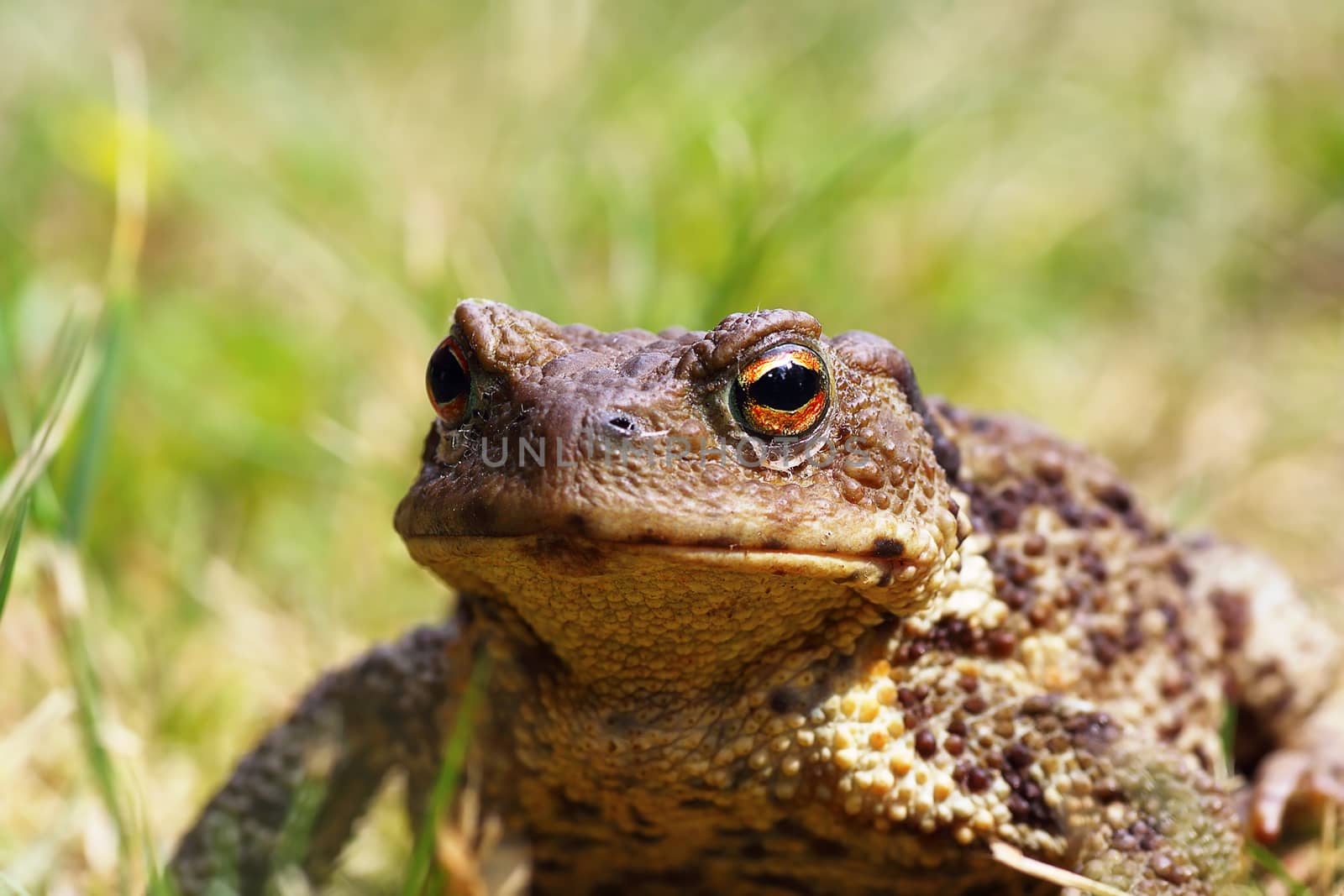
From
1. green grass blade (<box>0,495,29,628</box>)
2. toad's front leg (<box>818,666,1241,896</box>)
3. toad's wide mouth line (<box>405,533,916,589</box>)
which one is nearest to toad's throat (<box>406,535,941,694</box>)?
toad's wide mouth line (<box>405,533,916,589</box>)

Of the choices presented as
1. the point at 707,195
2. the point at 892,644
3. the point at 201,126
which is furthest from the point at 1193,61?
the point at 892,644

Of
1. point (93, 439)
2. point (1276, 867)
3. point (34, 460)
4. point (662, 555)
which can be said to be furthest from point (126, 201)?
point (1276, 867)

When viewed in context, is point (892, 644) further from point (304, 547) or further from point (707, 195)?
point (707, 195)

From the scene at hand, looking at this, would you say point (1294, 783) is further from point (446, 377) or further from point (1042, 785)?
point (446, 377)

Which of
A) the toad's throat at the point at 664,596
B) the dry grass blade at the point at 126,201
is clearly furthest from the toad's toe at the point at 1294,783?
the dry grass blade at the point at 126,201

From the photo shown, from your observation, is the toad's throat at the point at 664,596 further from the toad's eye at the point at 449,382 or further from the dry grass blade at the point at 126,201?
the dry grass blade at the point at 126,201

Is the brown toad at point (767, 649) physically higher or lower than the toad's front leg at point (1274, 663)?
lower
